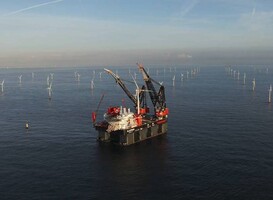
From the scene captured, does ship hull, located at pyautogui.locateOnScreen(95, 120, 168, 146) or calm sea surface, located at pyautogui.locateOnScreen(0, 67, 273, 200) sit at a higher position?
ship hull, located at pyautogui.locateOnScreen(95, 120, 168, 146)

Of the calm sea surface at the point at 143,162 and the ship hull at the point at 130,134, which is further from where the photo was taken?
the ship hull at the point at 130,134

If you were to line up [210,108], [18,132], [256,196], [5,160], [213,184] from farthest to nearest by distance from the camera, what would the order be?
[210,108] < [18,132] < [5,160] < [213,184] < [256,196]

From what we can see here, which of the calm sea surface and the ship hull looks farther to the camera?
the ship hull

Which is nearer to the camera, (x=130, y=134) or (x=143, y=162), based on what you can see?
(x=143, y=162)

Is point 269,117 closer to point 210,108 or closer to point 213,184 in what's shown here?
point 210,108

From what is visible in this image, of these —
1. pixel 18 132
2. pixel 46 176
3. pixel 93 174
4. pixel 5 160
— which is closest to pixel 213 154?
pixel 93 174

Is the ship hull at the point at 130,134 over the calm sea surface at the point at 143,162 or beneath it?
over

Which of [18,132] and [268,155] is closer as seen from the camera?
[268,155]

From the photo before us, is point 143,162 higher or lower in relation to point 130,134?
lower
